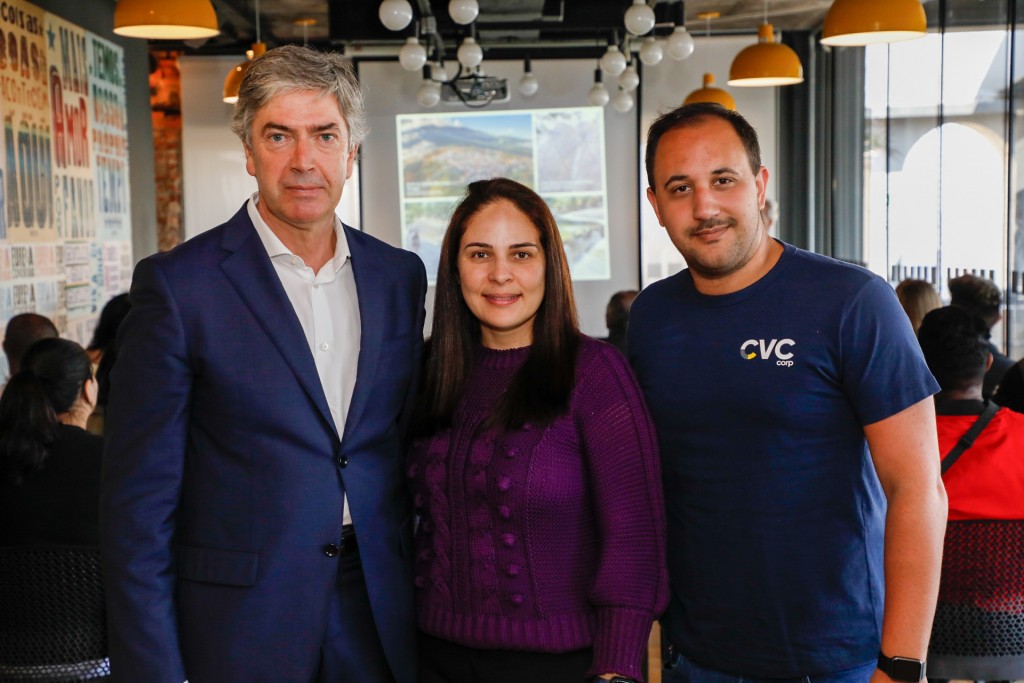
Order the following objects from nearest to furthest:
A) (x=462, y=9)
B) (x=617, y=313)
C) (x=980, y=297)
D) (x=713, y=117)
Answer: (x=713, y=117) < (x=980, y=297) < (x=462, y=9) < (x=617, y=313)

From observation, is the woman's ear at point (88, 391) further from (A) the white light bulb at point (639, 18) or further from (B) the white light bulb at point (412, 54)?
(A) the white light bulb at point (639, 18)

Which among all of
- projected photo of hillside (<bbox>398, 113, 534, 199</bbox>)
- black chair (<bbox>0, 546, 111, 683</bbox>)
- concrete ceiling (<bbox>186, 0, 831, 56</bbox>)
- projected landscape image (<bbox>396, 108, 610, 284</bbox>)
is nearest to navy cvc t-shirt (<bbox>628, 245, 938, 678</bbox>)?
black chair (<bbox>0, 546, 111, 683</bbox>)

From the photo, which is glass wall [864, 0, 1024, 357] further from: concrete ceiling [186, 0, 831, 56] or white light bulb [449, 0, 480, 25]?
white light bulb [449, 0, 480, 25]

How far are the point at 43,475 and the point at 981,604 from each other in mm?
2572

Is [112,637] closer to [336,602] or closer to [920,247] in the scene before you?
[336,602]

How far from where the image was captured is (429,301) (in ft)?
34.1

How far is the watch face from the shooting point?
5.92 feet

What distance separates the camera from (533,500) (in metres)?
1.90

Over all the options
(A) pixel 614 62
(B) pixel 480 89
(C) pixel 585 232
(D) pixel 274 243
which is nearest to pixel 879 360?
(D) pixel 274 243

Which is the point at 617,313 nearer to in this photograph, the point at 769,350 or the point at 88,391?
the point at 88,391

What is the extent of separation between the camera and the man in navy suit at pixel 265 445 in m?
1.83

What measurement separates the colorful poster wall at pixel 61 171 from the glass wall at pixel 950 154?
5.72 meters

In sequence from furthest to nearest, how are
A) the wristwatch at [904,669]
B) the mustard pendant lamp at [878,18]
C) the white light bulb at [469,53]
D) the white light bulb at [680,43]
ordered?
the white light bulb at [680,43] → the white light bulb at [469,53] → the mustard pendant lamp at [878,18] → the wristwatch at [904,669]

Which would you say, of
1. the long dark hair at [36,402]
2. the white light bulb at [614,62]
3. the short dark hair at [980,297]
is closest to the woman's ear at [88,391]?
the long dark hair at [36,402]
